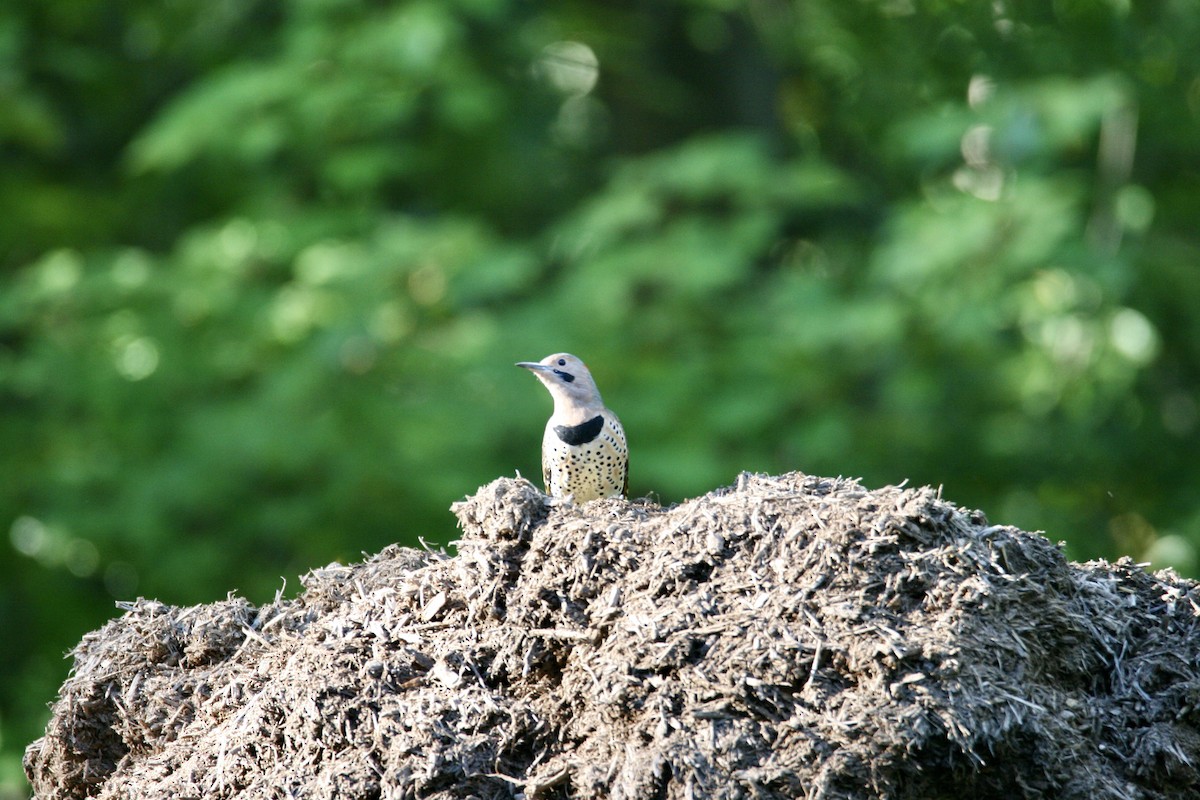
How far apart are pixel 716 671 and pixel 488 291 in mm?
6312

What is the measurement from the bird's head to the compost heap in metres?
1.91

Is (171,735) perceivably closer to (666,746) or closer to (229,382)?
(666,746)

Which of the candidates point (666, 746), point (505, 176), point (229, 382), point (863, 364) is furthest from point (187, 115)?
point (666, 746)

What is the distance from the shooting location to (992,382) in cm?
1075

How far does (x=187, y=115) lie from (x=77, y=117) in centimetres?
261

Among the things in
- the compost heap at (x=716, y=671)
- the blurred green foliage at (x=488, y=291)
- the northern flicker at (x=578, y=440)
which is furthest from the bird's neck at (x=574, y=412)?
the blurred green foliage at (x=488, y=291)

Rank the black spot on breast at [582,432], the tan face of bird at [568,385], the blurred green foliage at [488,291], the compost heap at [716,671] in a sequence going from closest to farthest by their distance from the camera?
the compost heap at [716,671], the black spot on breast at [582,432], the tan face of bird at [568,385], the blurred green foliage at [488,291]

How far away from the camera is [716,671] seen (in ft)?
9.89

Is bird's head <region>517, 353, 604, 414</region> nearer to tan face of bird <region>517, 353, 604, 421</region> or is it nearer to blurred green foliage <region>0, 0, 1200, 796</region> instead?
tan face of bird <region>517, 353, 604, 421</region>

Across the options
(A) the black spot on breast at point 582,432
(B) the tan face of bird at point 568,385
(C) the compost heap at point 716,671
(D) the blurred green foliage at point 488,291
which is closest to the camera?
(C) the compost heap at point 716,671

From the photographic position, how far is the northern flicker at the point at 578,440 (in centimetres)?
549

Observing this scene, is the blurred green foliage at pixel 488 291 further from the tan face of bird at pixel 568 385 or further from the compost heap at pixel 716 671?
the compost heap at pixel 716 671

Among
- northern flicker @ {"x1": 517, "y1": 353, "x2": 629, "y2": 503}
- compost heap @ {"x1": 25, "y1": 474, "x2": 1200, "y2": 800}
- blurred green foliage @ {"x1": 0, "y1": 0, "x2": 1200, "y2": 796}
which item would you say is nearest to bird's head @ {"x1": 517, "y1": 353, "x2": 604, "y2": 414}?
northern flicker @ {"x1": 517, "y1": 353, "x2": 629, "y2": 503}

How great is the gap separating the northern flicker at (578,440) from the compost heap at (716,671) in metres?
1.71
